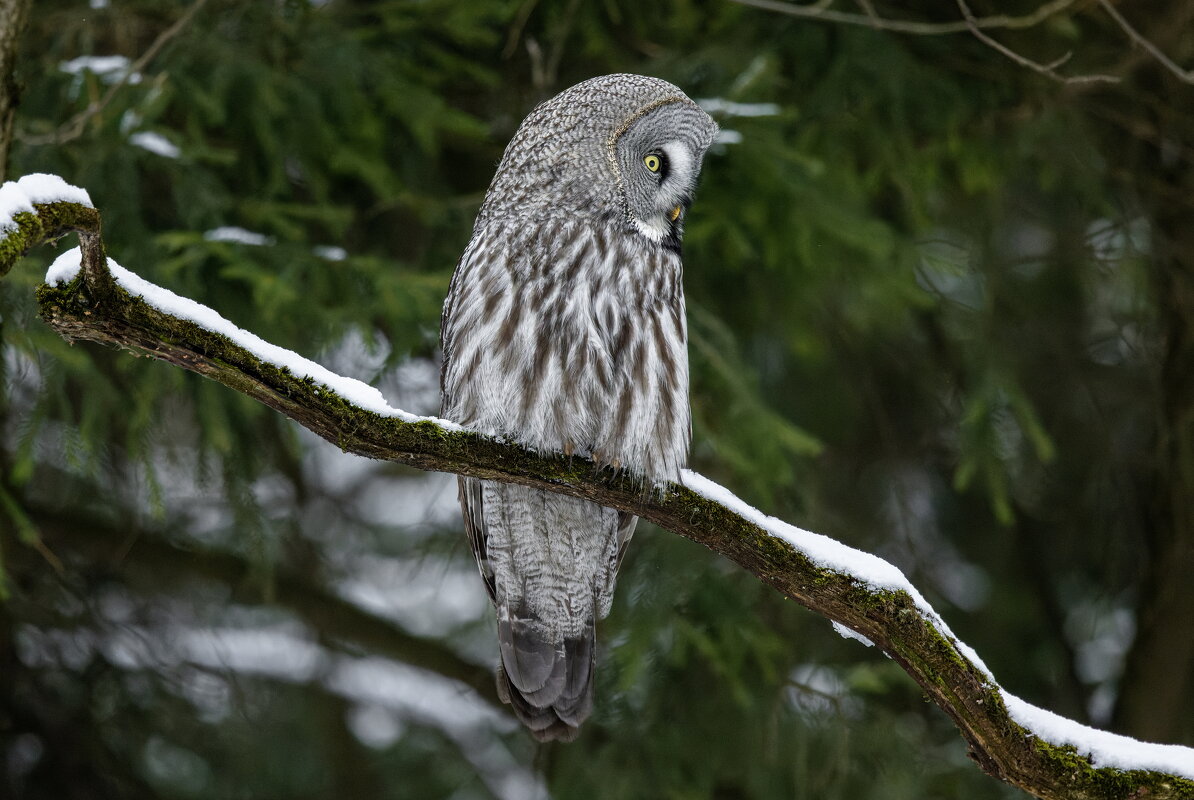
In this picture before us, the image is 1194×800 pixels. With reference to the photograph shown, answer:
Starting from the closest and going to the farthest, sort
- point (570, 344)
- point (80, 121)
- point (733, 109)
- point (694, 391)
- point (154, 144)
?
1. point (570, 344)
2. point (80, 121)
3. point (154, 144)
4. point (733, 109)
5. point (694, 391)

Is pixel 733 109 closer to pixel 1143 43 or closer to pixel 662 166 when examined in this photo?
pixel 662 166

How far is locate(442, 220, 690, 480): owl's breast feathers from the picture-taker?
2861 mm

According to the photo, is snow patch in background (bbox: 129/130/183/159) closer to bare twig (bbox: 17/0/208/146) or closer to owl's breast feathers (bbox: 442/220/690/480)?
bare twig (bbox: 17/0/208/146)

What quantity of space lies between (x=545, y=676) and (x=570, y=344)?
925mm

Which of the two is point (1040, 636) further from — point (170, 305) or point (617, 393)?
point (170, 305)

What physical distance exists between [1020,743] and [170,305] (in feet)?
5.74

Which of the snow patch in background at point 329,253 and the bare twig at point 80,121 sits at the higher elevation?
the bare twig at point 80,121

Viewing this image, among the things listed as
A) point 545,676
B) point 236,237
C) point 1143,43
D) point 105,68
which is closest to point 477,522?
point 545,676

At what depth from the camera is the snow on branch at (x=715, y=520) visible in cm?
204

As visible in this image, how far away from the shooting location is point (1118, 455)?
545 centimetres

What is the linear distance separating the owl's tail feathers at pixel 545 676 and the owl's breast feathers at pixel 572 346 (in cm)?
67

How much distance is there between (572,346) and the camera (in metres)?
2.91

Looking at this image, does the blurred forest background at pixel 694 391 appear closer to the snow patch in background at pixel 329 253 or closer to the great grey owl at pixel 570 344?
the snow patch in background at pixel 329 253

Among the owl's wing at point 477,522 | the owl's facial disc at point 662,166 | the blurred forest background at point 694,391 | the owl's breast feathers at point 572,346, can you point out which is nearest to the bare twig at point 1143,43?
the blurred forest background at point 694,391
